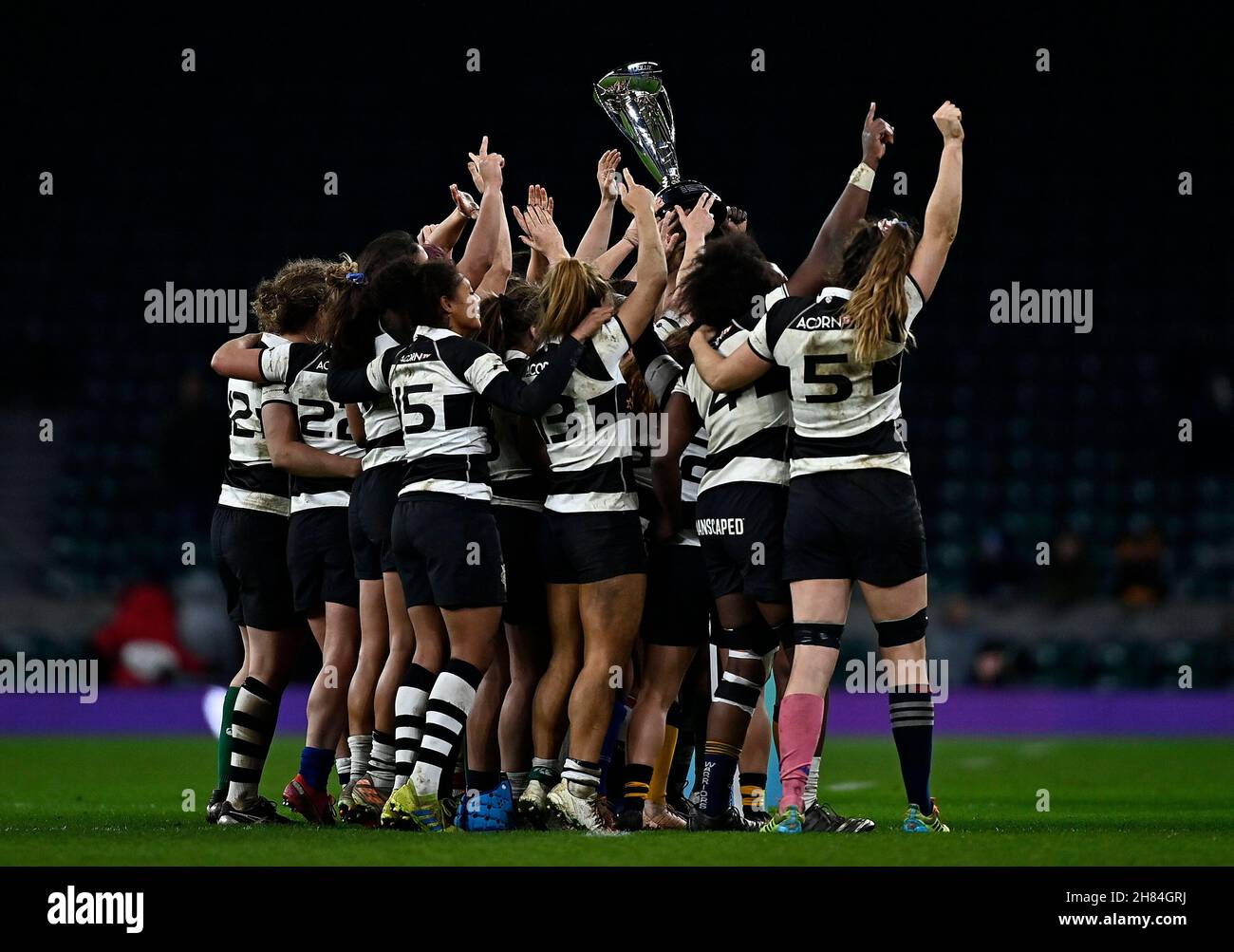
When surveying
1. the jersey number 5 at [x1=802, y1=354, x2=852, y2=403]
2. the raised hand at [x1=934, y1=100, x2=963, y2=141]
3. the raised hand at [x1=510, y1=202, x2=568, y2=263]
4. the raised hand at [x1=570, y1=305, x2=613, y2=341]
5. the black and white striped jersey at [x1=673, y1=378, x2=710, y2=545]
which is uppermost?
the raised hand at [x1=934, y1=100, x2=963, y2=141]

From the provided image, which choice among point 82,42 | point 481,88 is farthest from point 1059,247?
point 82,42

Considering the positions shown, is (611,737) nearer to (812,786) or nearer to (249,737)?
(812,786)

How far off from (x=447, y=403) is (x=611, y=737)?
141cm

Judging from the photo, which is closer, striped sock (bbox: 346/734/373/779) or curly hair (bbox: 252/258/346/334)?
striped sock (bbox: 346/734/373/779)

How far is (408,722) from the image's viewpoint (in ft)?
19.5

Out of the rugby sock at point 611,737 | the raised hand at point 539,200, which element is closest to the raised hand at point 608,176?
the raised hand at point 539,200

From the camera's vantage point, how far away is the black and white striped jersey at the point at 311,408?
6.61 m

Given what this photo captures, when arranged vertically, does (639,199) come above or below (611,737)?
above

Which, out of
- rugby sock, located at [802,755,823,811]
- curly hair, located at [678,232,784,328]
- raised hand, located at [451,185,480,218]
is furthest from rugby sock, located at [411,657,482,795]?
raised hand, located at [451,185,480,218]

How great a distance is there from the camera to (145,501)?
1634cm

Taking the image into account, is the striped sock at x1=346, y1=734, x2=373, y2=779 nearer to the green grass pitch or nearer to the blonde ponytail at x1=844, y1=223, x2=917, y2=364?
the green grass pitch

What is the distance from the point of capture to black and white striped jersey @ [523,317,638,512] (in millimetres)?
5957

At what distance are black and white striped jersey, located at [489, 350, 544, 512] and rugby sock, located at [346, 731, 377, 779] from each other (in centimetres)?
108

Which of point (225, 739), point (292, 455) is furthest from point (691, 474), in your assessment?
point (225, 739)
